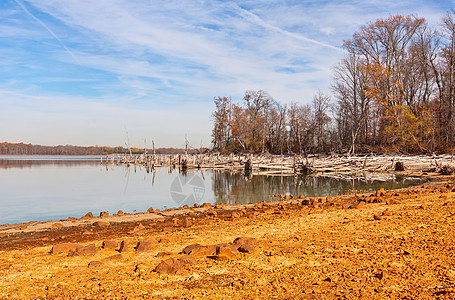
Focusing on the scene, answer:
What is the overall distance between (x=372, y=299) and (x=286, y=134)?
50.9 metres

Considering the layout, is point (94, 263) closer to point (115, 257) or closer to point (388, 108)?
point (115, 257)

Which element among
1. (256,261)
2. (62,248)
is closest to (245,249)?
(256,261)

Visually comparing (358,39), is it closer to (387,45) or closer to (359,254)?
(387,45)

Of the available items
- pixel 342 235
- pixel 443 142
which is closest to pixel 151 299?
pixel 342 235

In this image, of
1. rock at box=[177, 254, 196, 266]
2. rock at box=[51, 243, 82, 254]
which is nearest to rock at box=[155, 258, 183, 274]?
rock at box=[177, 254, 196, 266]

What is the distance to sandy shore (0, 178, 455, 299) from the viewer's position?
360 cm

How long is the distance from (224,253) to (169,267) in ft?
2.69

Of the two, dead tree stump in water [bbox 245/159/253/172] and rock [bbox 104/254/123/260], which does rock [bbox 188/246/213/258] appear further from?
dead tree stump in water [bbox 245/159/253/172]

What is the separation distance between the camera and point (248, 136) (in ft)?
180

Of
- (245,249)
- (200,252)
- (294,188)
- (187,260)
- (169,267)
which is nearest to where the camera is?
(169,267)

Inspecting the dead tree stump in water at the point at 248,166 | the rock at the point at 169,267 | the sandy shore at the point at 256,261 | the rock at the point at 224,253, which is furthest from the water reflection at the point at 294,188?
the dead tree stump in water at the point at 248,166

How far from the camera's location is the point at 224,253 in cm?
470

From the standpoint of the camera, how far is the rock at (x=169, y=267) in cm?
421

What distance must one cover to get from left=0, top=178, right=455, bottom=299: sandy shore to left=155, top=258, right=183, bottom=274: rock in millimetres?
23
